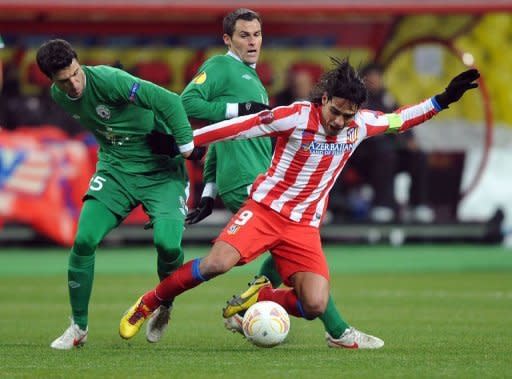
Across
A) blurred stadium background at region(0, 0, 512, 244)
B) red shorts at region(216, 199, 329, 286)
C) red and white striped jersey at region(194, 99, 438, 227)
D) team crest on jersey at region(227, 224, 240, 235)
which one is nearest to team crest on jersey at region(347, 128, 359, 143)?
red and white striped jersey at region(194, 99, 438, 227)

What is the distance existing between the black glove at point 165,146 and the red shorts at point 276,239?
1.79 ft

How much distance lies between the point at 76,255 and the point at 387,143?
11.0m

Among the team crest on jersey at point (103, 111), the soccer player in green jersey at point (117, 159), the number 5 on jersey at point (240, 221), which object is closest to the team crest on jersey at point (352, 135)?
the number 5 on jersey at point (240, 221)

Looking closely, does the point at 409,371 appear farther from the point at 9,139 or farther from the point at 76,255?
the point at 9,139

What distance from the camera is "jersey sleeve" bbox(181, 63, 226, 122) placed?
9.85 meters

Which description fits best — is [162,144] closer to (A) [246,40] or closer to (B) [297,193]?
(B) [297,193]

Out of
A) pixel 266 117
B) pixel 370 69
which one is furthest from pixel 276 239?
pixel 370 69

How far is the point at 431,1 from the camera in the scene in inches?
770

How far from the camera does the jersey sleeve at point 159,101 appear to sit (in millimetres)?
9195

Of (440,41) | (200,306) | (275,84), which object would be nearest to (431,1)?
(440,41)

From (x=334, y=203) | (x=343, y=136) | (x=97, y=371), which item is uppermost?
(x=343, y=136)

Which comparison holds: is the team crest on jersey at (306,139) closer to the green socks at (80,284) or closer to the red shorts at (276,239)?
the red shorts at (276,239)

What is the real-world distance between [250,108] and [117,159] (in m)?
1.00

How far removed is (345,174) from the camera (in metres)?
20.3
